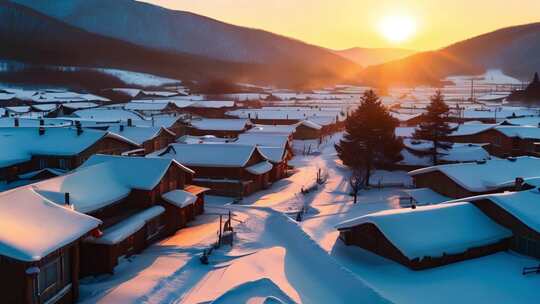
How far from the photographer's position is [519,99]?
10206 centimetres

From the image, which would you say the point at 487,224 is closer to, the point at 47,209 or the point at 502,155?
the point at 47,209

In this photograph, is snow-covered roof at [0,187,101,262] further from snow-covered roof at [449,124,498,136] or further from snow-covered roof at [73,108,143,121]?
snow-covered roof at [73,108,143,121]

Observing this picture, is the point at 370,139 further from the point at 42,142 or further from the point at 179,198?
the point at 42,142

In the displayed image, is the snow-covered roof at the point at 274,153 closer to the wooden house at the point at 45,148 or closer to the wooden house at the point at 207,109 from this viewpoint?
the wooden house at the point at 45,148

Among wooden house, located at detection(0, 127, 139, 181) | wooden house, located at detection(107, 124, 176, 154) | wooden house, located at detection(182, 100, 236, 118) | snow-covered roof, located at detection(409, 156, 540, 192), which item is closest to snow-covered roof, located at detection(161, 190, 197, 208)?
wooden house, located at detection(0, 127, 139, 181)

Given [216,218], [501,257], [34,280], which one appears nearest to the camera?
[34,280]

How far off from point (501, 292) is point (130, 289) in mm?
10680

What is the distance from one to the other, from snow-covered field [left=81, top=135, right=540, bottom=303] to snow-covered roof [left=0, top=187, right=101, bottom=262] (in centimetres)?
194

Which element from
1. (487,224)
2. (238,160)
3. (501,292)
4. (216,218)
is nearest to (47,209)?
(216,218)

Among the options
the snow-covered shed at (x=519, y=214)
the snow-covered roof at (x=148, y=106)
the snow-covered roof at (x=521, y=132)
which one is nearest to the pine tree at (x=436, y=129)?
the snow-covered roof at (x=521, y=132)

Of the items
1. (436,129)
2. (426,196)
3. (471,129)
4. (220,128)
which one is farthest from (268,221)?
(220,128)

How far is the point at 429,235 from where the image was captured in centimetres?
1800

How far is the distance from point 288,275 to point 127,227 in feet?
19.4

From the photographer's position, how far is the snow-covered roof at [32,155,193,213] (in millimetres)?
18234
